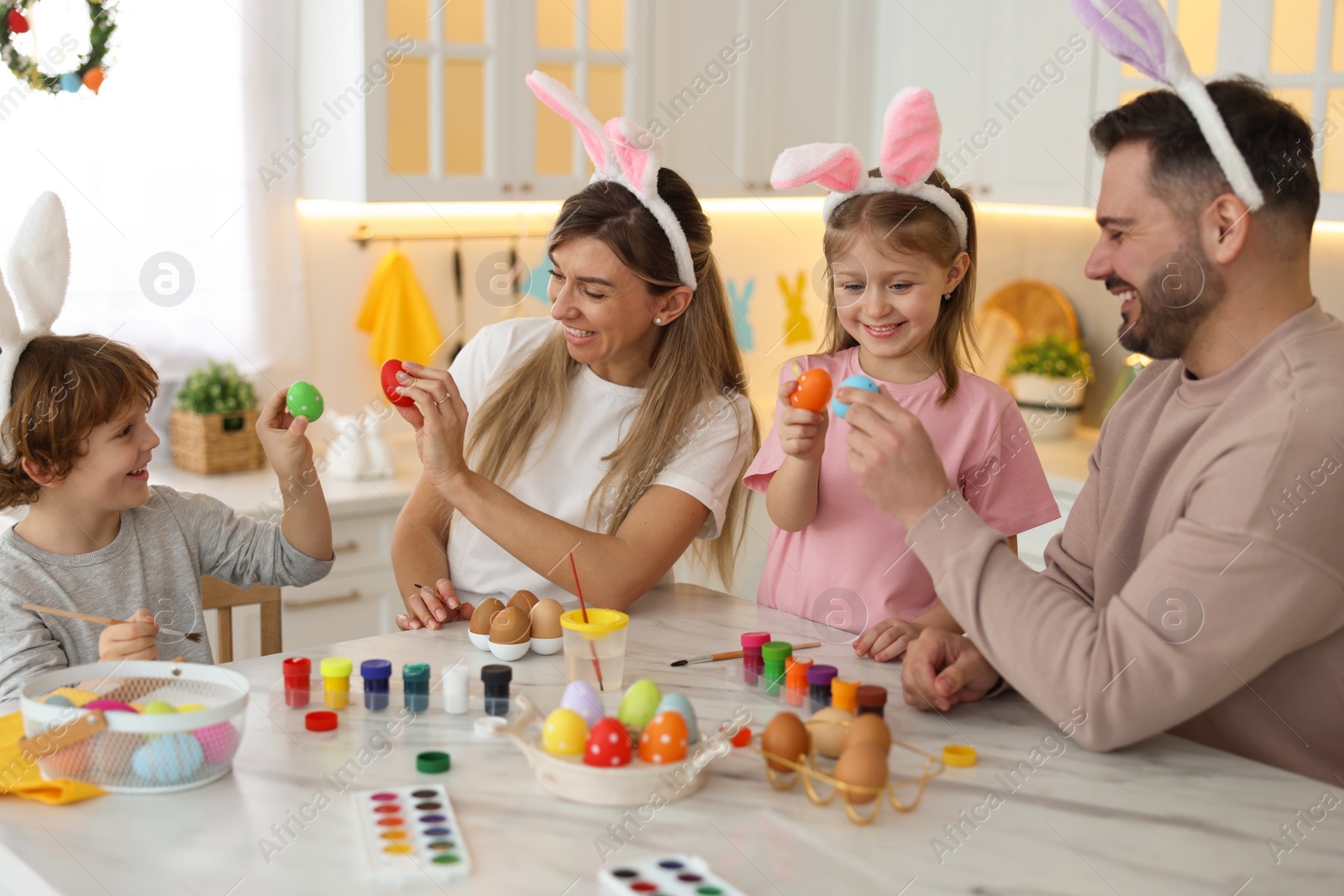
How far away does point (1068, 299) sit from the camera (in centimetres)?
389

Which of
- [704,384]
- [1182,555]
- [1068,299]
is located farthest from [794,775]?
[1068,299]

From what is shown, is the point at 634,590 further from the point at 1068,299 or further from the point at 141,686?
the point at 1068,299

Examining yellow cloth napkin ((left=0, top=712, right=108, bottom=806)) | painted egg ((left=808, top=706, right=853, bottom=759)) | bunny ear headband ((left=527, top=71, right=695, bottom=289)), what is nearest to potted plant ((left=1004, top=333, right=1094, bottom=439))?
bunny ear headband ((left=527, top=71, right=695, bottom=289))

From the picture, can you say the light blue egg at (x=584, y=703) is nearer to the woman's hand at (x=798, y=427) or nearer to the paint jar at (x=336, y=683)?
the paint jar at (x=336, y=683)

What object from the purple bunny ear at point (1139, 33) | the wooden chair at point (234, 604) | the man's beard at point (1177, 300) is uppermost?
the purple bunny ear at point (1139, 33)

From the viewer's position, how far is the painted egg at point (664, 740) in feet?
4.05

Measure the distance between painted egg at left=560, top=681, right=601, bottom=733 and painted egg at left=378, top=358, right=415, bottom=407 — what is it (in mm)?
647

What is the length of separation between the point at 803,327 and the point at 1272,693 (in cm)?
308

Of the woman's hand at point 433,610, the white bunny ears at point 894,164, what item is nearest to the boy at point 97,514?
the woman's hand at point 433,610

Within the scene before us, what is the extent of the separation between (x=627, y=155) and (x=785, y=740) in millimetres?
1060

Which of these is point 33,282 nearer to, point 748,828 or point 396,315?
point 748,828

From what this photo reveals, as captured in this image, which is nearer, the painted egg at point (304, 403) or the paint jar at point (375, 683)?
the paint jar at point (375, 683)

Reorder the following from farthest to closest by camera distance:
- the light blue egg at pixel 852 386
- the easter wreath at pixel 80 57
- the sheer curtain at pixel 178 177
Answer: the sheer curtain at pixel 178 177
the easter wreath at pixel 80 57
the light blue egg at pixel 852 386

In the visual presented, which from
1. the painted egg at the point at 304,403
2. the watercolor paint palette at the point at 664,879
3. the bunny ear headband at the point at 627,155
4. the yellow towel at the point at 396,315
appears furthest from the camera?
the yellow towel at the point at 396,315
